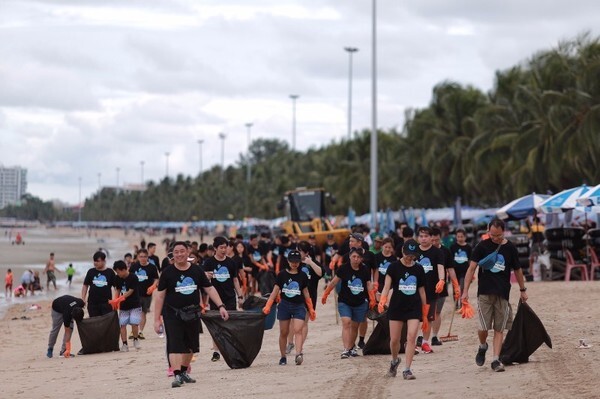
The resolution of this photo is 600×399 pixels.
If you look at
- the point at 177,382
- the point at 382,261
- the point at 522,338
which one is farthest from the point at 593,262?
the point at 177,382

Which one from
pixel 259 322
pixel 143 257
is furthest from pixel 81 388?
Result: pixel 143 257

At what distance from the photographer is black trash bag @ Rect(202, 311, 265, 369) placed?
12906 millimetres

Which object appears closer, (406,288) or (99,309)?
(406,288)

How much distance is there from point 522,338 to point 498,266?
108 cm

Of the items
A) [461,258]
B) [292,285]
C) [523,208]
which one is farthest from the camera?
[523,208]

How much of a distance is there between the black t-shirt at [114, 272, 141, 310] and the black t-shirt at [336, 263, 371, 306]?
13.3 ft

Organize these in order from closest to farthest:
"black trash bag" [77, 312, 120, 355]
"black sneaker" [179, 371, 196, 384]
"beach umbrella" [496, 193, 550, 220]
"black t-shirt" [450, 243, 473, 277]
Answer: "black sneaker" [179, 371, 196, 384] → "black trash bag" [77, 312, 120, 355] → "black t-shirt" [450, 243, 473, 277] → "beach umbrella" [496, 193, 550, 220]

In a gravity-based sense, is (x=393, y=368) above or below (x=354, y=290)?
below

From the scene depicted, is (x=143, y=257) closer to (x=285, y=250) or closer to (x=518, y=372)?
(x=285, y=250)

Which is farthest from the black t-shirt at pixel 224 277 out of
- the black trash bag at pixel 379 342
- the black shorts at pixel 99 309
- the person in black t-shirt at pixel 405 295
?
the person in black t-shirt at pixel 405 295

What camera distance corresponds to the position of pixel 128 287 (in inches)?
618

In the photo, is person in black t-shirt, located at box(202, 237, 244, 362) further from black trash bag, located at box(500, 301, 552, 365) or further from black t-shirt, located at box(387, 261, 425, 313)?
black trash bag, located at box(500, 301, 552, 365)

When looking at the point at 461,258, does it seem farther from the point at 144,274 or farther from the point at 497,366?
the point at 497,366

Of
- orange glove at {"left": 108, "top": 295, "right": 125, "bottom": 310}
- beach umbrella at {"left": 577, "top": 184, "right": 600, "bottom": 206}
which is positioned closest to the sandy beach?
orange glove at {"left": 108, "top": 295, "right": 125, "bottom": 310}
